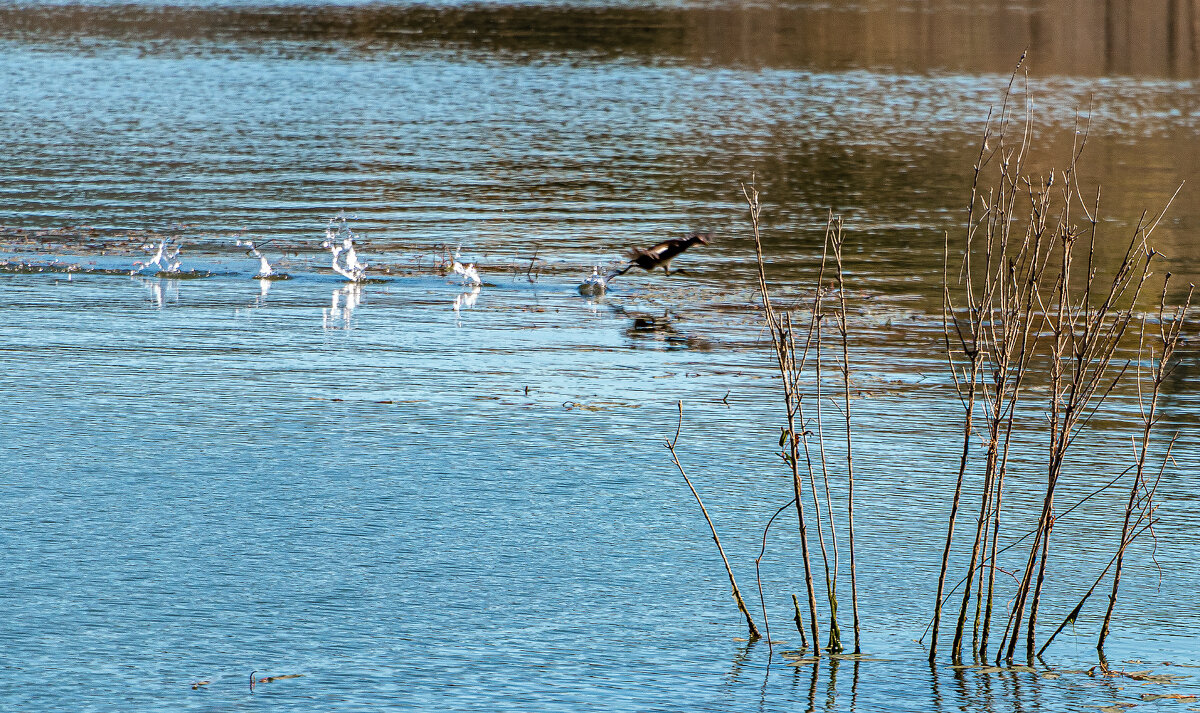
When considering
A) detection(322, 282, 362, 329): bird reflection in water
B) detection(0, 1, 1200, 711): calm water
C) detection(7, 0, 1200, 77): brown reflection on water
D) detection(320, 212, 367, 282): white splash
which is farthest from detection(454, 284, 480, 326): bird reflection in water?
detection(7, 0, 1200, 77): brown reflection on water

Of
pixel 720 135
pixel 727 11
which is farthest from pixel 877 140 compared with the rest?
pixel 727 11

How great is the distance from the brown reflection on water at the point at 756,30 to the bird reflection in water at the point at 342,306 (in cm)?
3029

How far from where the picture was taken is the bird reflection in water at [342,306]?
12.0m

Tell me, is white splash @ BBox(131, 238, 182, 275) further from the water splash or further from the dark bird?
the dark bird

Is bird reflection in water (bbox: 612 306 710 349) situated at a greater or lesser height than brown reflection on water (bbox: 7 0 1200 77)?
lesser

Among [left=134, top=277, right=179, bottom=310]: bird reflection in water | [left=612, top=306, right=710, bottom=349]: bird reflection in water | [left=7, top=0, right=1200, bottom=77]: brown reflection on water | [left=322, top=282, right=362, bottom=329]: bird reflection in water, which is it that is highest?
[left=7, top=0, right=1200, bottom=77]: brown reflection on water

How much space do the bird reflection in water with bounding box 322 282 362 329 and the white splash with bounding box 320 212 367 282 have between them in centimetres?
22

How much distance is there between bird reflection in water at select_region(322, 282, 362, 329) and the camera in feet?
39.5

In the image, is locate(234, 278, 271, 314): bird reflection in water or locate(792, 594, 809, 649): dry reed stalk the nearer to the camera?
locate(792, 594, 809, 649): dry reed stalk

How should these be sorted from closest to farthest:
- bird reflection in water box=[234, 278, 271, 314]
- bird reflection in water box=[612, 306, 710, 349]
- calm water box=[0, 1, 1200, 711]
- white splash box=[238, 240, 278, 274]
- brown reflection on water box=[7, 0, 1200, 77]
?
calm water box=[0, 1, 1200, 711] < bird reflection in water box=[612, 306, 710, 349] < bird reflection in water box=[234, 278, 271, 314] < white splash box=[238, 240, 278, 274] < brown reflection on water box=[7, 0, 1200, 77]

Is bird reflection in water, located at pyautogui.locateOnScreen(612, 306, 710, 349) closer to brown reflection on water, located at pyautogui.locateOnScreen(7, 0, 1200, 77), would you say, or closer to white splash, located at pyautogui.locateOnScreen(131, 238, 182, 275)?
white splash, located at pyautogui.locateOnScreen(131, 238, 182, 275)

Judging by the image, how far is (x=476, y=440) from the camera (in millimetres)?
8758

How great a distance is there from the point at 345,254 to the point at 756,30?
139 feet

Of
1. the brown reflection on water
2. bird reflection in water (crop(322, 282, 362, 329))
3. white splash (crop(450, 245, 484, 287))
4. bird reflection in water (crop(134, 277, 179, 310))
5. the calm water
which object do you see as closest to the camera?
the calm water
